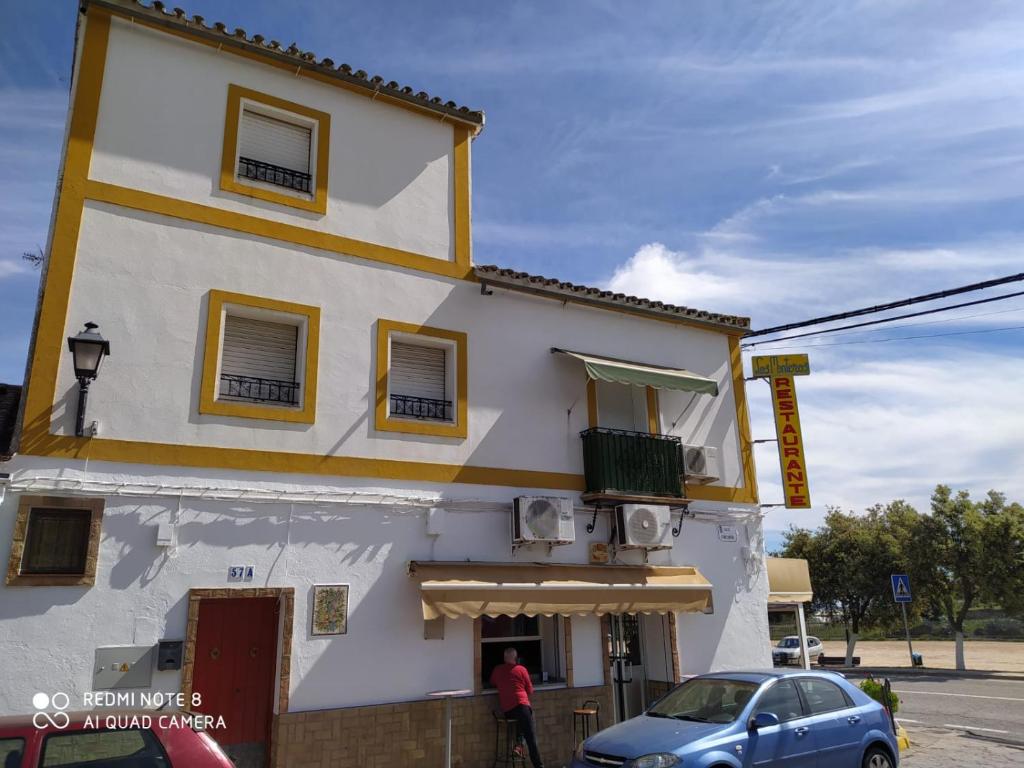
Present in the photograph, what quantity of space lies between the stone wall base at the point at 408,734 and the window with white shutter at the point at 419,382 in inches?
150

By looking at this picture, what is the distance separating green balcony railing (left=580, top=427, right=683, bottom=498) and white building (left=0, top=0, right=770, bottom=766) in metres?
0.06

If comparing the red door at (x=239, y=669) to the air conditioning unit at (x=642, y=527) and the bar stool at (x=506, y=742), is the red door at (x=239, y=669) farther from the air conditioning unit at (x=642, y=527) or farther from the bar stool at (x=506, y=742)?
the air conditioning unit at (x=642, y=527)

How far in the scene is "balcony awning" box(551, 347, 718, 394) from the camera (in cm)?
1106

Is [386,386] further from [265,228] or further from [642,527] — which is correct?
[642,527]

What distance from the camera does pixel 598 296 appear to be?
12141mm

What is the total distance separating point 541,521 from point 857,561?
2527cm

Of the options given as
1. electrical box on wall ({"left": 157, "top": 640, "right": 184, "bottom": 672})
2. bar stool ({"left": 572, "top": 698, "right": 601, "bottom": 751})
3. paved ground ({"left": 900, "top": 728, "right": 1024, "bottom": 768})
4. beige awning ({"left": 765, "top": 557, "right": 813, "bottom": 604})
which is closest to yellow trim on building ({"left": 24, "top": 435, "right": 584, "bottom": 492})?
electrical box on wall ({"left": 157, "top": 640, "right": 184, "bottom": 672})

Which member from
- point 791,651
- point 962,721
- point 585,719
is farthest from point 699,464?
point 791,651

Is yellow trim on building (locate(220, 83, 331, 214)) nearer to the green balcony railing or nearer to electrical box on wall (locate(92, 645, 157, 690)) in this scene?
the green balcony railing

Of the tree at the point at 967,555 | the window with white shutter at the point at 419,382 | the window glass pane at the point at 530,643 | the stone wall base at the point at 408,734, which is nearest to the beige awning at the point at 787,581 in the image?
the window glass pane at the point at 530,643

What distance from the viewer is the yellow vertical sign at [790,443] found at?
504 inches

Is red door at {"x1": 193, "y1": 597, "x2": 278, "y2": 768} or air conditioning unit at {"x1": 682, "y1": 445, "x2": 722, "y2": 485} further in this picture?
air conditioning unit at {"x1": 682, "y1": 445, "x2": 722, "y2": 485}

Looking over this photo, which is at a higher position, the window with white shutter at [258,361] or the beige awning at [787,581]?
the window with white shutter at [258,361]

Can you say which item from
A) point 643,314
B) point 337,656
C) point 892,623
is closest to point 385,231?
point 643,314
